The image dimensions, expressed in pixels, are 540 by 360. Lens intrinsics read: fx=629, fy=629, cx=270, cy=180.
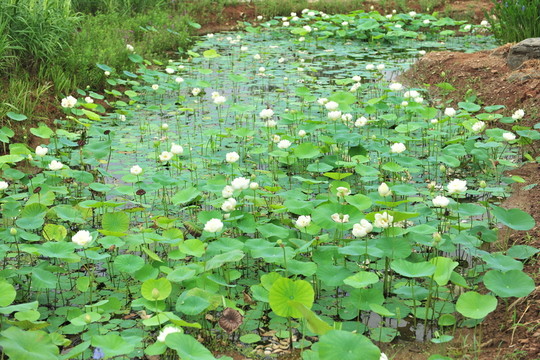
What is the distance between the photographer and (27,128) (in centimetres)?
521

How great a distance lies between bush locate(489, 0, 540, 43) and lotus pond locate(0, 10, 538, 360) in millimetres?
2096

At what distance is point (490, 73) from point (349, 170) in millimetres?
2819

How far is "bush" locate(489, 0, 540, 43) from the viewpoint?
7.01 metres

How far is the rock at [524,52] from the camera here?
6.39 meters

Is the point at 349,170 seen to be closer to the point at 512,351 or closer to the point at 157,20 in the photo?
the point at 512,351

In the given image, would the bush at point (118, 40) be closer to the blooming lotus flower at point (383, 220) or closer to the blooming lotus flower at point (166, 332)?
the blooming lotus flower at point (383, 220)

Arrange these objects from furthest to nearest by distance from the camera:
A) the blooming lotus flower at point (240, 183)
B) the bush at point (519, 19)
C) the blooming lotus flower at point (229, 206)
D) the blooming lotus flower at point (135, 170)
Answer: the bush at point (519, 19)
the blooming lotus flower at point (135, 170)
the blooming lotus flower at point (240, 183)
the blooming lotus flower at point (229, 206)

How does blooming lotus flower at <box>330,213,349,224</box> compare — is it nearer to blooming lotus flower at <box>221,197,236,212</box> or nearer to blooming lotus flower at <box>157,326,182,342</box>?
blooming lotus flower at <box>221,197,236,212</box>

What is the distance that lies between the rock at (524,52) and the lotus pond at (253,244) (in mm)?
1215

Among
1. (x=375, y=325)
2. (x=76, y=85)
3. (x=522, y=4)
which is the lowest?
(x=375, y=325)

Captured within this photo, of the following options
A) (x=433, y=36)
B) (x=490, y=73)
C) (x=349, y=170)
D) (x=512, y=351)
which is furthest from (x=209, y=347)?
(x=433, y=36)

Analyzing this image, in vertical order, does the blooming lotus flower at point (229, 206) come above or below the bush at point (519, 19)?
below

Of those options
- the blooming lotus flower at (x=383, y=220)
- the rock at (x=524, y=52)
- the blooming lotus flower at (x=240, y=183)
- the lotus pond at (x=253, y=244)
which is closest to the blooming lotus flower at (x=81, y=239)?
the lotus pond at (x=253, y=244)

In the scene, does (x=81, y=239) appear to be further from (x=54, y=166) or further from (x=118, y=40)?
(x=118, y=40)
